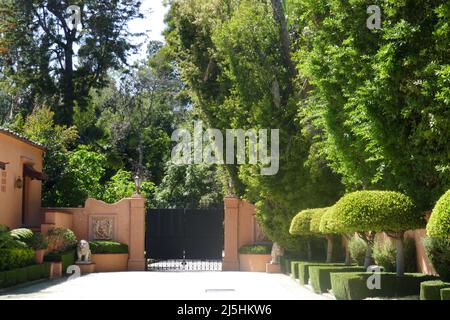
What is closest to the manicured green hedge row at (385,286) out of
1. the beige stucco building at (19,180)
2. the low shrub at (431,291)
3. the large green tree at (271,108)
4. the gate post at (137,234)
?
the low shrub at (431,291)

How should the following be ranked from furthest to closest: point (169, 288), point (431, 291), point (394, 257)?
point (169, 288) < point (394, 257) < point (431, 291)

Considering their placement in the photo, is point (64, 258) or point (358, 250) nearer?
point (358, 250)

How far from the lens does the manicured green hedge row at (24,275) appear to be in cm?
2116

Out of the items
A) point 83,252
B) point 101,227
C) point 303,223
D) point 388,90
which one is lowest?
point 83,252

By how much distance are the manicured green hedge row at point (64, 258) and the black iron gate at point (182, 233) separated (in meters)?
5.09

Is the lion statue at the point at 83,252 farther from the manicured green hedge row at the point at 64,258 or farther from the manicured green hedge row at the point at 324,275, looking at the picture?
the manicured green hedge row at the point at 324,275

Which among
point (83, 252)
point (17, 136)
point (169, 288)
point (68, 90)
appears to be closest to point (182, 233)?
point (83, 252)

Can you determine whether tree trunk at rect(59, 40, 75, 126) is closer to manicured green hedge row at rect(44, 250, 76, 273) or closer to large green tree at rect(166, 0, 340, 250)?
large green tree at rect(166, 0, 340, 250)

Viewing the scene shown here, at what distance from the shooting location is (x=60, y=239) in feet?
94.8

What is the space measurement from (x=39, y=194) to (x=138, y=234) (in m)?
4.69

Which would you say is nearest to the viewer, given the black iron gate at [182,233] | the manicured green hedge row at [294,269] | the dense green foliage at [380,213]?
the dense green foliage at [380,213]

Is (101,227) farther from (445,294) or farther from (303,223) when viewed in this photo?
(445,294)

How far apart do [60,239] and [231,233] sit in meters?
7.41

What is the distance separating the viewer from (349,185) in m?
22.2
